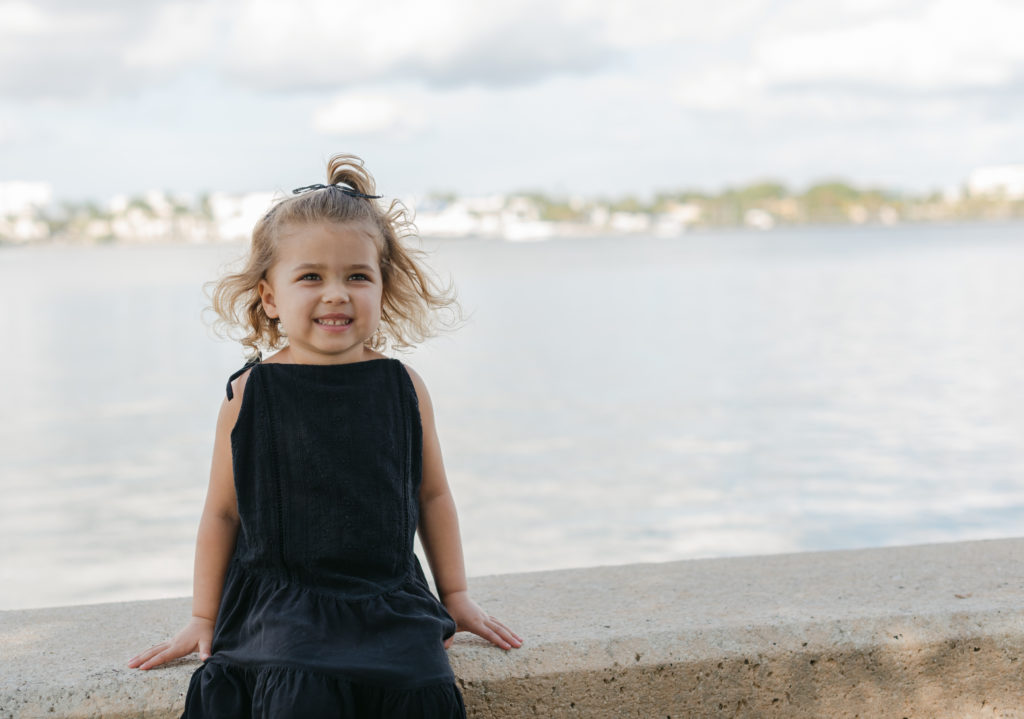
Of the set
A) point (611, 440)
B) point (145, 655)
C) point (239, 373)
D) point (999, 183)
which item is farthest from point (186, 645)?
point (999, 183)

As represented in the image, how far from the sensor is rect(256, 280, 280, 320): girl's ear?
2.50m

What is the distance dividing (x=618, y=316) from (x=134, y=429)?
18822 mm

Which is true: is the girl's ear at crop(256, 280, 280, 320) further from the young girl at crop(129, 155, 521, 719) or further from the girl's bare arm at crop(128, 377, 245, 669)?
the girl's bare arm at crop(128, 377, 245, 669)

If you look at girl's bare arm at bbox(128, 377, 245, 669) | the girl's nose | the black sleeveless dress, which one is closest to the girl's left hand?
the black sleeveless dress

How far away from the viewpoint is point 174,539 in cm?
775

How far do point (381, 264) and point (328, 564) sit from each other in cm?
68

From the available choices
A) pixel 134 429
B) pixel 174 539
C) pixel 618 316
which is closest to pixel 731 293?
pixel 618 316

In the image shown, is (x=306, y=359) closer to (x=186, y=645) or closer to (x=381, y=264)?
(x=381, y=264)

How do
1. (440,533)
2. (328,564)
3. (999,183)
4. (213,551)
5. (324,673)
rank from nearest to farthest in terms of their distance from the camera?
(324,673) < (328,564) < (213,551) < (440,533) < (999,183)

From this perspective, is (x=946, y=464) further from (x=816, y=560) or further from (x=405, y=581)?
(x=405, y=581)

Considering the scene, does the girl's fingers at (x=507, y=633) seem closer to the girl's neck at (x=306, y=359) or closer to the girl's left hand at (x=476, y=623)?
the girl's left hand at (x=476, y=623)

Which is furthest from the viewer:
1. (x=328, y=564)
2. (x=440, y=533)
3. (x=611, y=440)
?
(x=611, y=440)

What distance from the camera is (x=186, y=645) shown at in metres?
2.36

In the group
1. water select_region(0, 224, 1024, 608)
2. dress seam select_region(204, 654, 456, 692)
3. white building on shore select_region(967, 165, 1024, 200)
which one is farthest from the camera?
white building on shore select_region(967, 165, 1024, 200)
